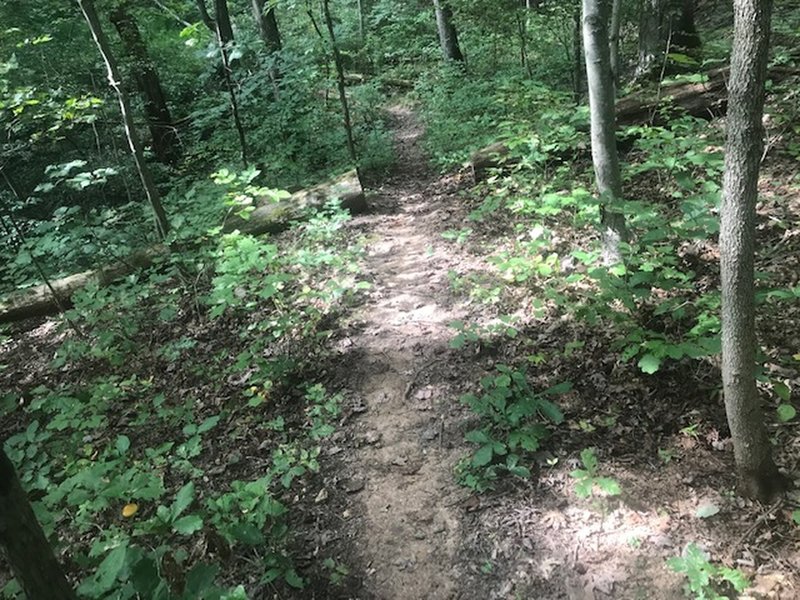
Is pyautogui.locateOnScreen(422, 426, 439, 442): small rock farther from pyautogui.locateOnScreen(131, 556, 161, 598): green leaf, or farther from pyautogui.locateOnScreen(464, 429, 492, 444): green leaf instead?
pyautogui.locateOnScreen(131, 556, 161, 598): green leaf

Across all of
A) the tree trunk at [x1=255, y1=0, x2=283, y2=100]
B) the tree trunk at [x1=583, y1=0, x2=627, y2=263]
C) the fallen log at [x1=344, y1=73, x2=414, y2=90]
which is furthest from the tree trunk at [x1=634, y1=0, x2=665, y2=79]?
the fallen log at [x1=344, y1=73, x2=414, y2=90]

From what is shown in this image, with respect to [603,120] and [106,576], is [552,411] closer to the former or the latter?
[603,120]

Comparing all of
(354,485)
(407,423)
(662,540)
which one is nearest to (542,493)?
(662,540)

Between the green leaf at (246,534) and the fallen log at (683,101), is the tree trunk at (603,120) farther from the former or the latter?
the green leaf at (246,534)

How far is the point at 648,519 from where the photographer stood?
3277 mm

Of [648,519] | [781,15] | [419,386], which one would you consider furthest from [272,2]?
[781,15]

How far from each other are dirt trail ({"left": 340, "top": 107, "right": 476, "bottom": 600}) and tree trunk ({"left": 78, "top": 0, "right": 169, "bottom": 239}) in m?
2.90

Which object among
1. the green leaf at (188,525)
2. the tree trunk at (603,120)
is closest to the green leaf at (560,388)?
the tree trunk at (603,120)

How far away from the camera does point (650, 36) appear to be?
947cm

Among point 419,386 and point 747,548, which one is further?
point 419,386

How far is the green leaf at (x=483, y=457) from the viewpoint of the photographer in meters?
3.74

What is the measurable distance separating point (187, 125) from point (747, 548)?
14693mm

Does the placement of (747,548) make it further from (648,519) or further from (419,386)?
(419,386)

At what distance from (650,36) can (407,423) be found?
896 cm
